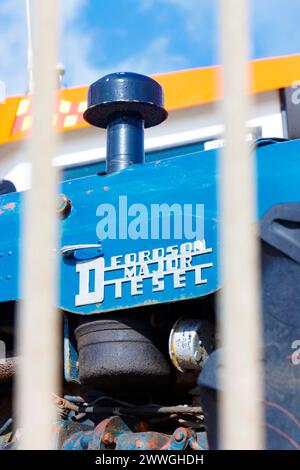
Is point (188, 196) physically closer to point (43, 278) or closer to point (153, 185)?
point (153, 185)

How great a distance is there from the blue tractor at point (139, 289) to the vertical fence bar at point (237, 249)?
148 centimetres

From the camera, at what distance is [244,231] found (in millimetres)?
1298

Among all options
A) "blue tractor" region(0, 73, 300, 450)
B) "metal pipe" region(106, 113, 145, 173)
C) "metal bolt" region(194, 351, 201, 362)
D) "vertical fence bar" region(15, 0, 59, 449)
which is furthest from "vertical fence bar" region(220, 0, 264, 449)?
"metal pipe" region(106, 113, 145, 173)

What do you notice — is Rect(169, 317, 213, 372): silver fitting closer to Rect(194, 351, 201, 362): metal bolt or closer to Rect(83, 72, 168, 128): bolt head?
Rect(194, 351, 201, 362): metal bolt

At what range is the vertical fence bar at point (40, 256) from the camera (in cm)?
126

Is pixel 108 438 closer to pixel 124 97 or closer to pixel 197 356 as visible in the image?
pixel 197 356

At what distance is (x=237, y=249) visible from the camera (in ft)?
4.23

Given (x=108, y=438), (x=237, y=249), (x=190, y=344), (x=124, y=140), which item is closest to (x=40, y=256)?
(x=237, y=249)

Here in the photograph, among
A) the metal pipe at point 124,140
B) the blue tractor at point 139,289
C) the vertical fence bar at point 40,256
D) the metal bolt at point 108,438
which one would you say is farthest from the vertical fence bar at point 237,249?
the metal pipe at point 124,140

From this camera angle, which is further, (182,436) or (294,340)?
(182,436)

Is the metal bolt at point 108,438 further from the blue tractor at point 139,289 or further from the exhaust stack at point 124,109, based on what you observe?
the exhaust stack at point 124,109

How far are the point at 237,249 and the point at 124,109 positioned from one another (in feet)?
7.65
